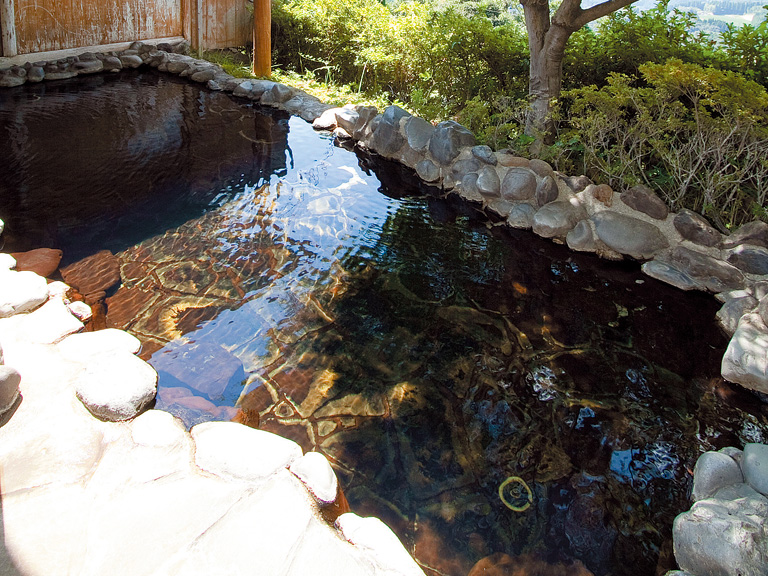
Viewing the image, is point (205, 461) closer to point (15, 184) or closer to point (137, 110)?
point (15, 184)

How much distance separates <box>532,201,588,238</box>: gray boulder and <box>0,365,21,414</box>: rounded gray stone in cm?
489

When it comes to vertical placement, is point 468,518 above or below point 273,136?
below

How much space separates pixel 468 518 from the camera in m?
2.93

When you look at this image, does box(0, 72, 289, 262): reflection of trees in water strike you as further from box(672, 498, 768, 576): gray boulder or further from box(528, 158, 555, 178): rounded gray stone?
box(672, 498, 768, 576): gray boulder

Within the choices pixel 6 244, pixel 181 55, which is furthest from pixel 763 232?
pixel 181 55

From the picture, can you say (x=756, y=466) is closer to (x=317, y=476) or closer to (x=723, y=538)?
(x=723, y=538)

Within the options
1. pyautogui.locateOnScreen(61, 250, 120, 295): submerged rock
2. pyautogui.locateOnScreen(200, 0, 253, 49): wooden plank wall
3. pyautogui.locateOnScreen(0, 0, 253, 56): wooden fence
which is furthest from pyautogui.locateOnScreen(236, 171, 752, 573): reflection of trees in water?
pyautogui.locateOnScreen(200, 0, 253, 49): wooden plank wall

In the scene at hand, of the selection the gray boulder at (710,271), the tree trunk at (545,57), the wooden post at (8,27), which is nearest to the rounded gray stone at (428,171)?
the tree trunk at (545,57)

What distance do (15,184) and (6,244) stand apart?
1.30m

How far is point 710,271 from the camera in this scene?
5.23 m

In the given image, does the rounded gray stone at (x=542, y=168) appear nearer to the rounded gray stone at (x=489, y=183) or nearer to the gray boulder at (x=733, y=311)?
the rounded gray stone at (x=489, y=183)

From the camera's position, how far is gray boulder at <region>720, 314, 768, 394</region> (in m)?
3.98

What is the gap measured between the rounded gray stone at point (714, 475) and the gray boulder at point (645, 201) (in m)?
3.20

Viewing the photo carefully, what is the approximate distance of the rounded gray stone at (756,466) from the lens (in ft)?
9.84
